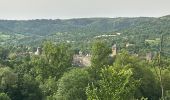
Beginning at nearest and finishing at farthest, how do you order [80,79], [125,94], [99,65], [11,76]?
[125,94] < [80,79] < [11,76] < [99,65]

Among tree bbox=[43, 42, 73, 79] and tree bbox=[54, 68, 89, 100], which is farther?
tree bbox=[43, 42, 73, 79]

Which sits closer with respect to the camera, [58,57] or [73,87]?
[73,87]

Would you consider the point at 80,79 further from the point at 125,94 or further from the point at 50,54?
the point at 125,94

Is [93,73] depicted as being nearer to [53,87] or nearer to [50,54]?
[53,87]

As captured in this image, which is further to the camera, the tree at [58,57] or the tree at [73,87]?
the tree at [58,57]

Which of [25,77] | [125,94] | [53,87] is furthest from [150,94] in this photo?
[125,94]

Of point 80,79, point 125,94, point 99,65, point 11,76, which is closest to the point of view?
point 125,94

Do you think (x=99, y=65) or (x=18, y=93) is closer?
(x=18, y=93)

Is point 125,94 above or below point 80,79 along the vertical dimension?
above

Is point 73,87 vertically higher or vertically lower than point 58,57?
lower

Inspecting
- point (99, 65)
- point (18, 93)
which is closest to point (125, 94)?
point (18, 93)
